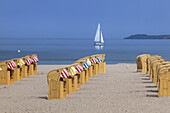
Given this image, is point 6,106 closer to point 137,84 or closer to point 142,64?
point 137,84

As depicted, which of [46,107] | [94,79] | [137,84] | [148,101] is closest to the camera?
[46,107]

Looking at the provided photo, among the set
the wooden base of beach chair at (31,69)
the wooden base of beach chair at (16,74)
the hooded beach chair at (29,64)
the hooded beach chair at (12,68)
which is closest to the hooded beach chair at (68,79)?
the hooded beach chair at (12,68)

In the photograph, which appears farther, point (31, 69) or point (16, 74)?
point (31, 69)

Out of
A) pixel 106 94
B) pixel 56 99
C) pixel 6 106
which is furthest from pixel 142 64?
pixel 6 106

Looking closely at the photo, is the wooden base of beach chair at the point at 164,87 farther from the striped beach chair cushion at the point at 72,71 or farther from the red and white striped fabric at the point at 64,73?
the striped beach chair cushion at the point at 72,71

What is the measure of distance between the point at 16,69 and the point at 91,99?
7.25 metres

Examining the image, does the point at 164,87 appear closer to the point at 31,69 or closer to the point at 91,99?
the point at 91,99

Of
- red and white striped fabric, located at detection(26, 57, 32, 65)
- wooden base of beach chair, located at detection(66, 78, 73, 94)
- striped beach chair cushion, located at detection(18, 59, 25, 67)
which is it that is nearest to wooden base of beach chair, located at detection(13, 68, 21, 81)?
striped beach chair cushion, located at detection(18, 59, 25, 67)

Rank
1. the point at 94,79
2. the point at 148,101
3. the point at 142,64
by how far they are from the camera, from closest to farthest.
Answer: the point at 148,101 < the point at 94,79 < the point at 142,64

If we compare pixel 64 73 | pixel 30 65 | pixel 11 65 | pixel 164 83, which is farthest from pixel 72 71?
A: pixel 30 65

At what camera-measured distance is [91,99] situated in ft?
46.5

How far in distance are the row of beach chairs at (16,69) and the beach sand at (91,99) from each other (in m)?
0.49

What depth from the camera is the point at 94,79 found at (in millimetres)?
21406

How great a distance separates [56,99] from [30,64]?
10020 mm
